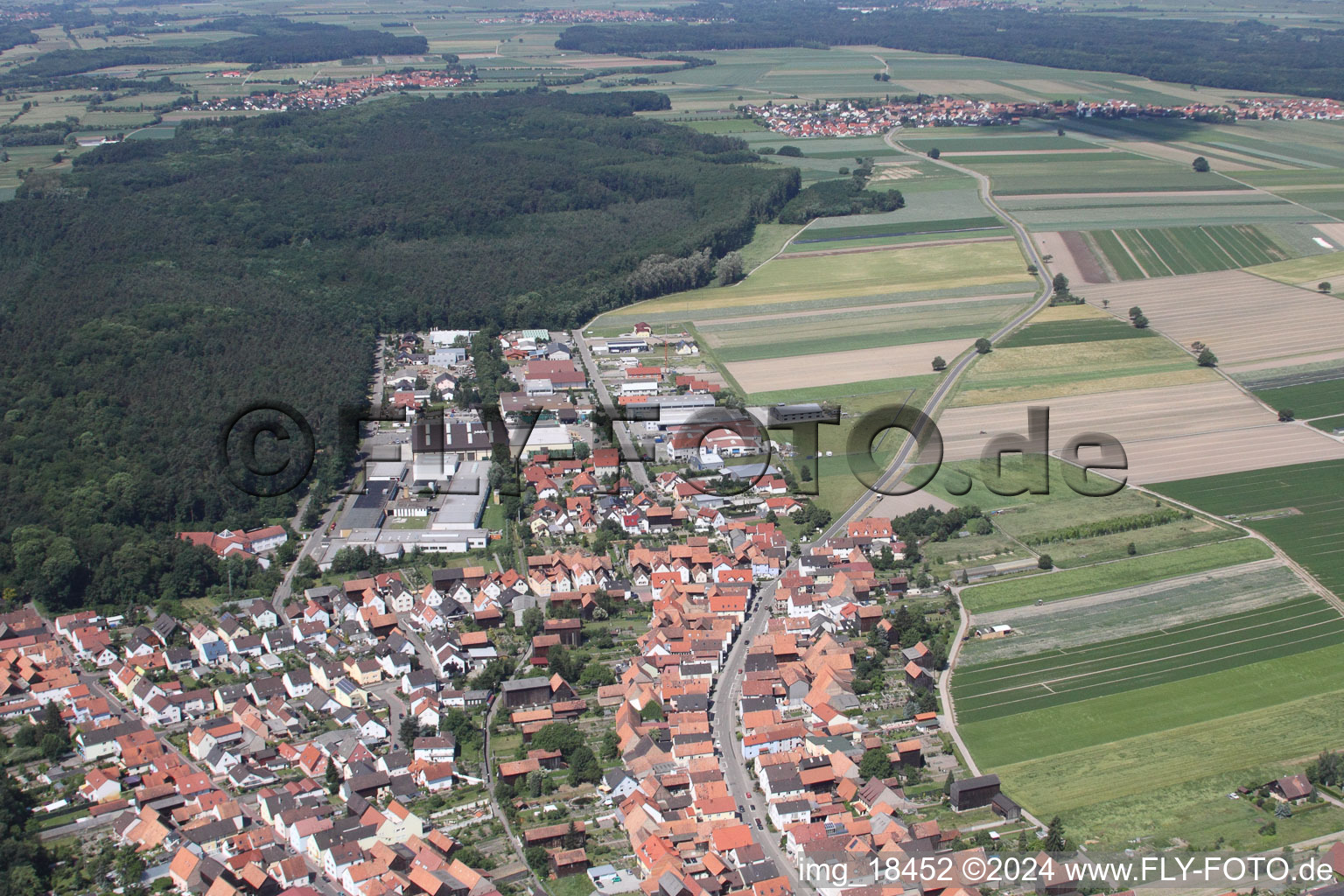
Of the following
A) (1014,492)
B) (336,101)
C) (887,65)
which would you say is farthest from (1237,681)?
(887,65)

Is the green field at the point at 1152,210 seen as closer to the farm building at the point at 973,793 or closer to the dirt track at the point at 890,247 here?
the dirt track at the point at 890,247

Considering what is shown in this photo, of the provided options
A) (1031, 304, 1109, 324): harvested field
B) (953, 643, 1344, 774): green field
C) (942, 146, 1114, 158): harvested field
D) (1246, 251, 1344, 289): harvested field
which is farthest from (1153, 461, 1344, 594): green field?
(942, 146, 1114, 158): harvested field

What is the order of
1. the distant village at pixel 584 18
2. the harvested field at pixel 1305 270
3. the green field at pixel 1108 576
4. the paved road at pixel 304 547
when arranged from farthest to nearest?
the distant village at pixel 584 18 → the harvested field at pixel 1305 270 → the paved road at pixel 304 547 → the green field at pixel 1108 576

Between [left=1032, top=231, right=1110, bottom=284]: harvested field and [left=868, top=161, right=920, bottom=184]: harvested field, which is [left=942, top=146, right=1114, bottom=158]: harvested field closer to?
[left=868, top=161, right=920, bottom=184]: harvested field

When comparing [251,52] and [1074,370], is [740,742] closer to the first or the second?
[1074,370]

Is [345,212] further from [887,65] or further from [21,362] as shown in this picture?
[887,65]

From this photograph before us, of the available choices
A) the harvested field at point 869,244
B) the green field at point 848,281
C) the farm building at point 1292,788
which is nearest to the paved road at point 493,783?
the farm building at point 1292,788
